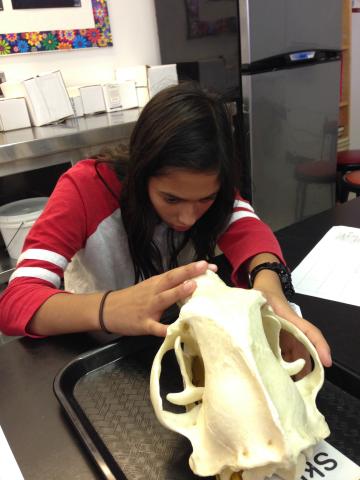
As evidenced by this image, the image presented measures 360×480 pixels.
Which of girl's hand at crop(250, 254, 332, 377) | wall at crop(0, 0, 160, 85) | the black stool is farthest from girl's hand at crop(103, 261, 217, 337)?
wall at crop(0, 0, 160, 85)

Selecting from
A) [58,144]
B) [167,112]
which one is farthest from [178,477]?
[58,144]

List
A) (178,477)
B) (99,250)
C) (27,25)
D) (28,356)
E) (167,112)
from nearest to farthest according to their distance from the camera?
(178,477) → (28,356) → (167,112) → (99,250) → (27,25)

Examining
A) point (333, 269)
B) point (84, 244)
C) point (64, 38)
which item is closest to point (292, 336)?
point (333, 269)

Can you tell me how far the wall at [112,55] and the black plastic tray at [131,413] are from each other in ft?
5.68

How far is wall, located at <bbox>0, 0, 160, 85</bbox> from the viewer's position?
194cm

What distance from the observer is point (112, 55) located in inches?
86.0

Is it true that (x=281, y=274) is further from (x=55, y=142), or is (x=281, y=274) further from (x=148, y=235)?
(x=55, y=142)

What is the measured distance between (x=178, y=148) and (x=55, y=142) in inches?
33.8

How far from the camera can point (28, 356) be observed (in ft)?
2.08

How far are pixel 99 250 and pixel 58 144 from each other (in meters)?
0.65

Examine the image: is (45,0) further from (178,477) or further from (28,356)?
(178,477)

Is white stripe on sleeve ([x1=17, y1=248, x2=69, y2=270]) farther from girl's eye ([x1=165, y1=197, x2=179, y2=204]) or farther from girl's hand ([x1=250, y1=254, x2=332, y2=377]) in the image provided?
girl's hand ([x1=250, y1=254, x2=332, y2=377])

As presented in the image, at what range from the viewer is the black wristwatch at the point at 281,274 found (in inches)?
28.9

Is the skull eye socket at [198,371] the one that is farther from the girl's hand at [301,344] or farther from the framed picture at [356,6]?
the framed picture at [356,6]
